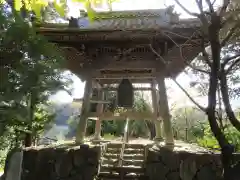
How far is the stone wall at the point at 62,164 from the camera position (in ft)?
16.6

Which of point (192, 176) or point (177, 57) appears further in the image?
point (177, 57)

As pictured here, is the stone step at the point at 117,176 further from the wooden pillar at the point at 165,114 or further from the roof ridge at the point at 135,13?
the roof ridge at the point at 135,13

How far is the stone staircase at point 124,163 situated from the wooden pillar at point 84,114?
0.72 metres

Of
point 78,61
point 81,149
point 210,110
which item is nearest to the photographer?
point 210,110

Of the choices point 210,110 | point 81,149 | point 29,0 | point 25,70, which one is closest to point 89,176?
point 81,149

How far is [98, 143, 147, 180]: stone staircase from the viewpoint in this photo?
5422 mm

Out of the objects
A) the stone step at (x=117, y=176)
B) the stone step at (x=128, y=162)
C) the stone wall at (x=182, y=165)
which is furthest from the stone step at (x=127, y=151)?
the stone wall at (x=182, y=165)

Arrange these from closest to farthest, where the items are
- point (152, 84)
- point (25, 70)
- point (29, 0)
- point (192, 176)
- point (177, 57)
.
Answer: point (29, 0), point (25, 70), point (192, 176), point (177, 57), point (152, 84)

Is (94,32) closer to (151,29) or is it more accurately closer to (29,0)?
(151,29)

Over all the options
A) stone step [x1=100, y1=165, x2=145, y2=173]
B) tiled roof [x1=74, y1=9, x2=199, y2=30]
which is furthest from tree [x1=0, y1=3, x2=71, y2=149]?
stone step [x1=100, y1=165, x2=145, y2=173]

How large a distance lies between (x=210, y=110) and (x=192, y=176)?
308 centimetres

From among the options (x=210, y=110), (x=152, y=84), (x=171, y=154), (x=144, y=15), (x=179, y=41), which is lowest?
(x=171, y=154)

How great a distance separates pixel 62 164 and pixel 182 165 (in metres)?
2.28

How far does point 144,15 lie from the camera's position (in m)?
6.05
